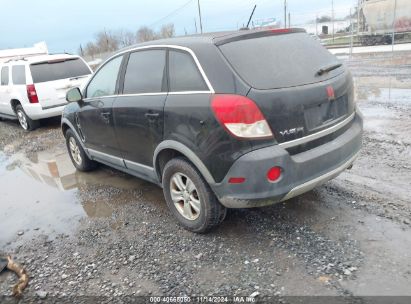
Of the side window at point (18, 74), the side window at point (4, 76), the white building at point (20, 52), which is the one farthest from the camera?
the white building at point (20, 52)

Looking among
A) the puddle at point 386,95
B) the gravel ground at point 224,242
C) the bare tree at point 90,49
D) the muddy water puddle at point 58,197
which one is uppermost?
the gravel ground at point 224,242

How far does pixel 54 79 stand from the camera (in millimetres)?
9539

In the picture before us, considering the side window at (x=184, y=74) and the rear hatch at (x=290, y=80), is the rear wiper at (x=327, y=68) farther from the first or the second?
the side window at (x=184, y=74)

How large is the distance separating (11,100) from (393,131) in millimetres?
9381

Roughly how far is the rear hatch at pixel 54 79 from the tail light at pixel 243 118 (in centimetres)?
741

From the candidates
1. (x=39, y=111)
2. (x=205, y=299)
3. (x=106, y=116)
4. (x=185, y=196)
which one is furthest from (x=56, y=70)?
(x=205, y=299)

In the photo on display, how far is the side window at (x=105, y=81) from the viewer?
471 cm

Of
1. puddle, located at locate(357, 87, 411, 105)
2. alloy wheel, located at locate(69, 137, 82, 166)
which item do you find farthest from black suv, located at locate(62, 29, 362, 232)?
puddle, located at locate(357, 87, 411, 105)

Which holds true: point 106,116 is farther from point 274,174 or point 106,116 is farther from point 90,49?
point 90,49

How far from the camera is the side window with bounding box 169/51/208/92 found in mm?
3467

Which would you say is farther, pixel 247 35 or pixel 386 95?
pixel 386 95

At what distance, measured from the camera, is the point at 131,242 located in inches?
153

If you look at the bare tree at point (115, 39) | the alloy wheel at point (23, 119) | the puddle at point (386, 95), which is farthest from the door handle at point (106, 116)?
the bare tree at point (115, 39)

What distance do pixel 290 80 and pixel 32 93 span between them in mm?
7899
